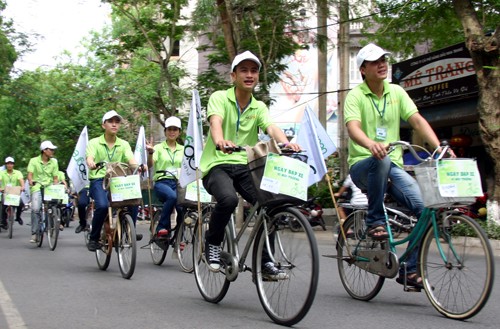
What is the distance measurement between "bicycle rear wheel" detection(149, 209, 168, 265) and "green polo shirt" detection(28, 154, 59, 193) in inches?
158

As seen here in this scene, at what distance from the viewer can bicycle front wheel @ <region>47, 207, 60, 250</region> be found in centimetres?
1215

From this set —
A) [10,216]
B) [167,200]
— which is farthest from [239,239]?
[10,216]

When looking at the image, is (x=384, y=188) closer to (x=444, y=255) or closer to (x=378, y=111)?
(x=378, y=111)

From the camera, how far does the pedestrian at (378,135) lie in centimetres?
568

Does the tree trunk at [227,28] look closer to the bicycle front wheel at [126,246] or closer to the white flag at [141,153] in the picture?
the white flag at [141,153]

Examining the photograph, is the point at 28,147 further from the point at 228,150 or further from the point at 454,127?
the point at 228,150

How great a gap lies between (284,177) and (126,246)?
3.66 meters

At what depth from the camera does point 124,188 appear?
833cm

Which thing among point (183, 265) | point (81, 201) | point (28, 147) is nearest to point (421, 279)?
point (183, 265)

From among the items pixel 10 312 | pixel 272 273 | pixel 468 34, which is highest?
pixel 468 34

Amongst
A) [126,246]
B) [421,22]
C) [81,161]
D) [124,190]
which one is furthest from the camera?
[421,22]

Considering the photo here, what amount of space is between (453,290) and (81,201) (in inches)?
337

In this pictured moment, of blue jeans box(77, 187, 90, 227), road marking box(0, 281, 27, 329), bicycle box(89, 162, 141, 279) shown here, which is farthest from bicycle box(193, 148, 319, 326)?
blue jeans box(77, 187, 90, 227)

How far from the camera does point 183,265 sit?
8.72 m
